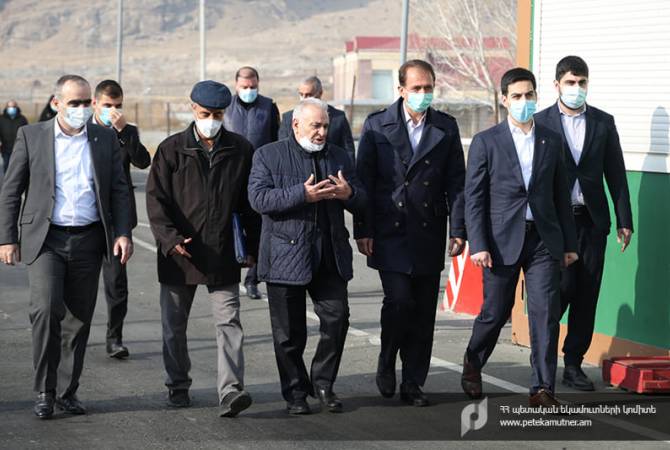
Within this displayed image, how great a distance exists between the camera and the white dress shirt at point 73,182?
27.8 feet

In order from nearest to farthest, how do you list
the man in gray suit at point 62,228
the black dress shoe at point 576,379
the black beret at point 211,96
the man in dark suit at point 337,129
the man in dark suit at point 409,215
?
the man in gray suit at point 62,228
the black beret at point 211,96
the man in dark suit at point 409,215
the black dress shoe at point 576,379
the man in dark suit at point 337,129

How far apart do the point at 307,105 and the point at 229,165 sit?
0.65 m

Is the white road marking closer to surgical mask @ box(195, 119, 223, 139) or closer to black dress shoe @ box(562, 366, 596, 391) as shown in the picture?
black dress shoe @ box(562, 366, 596, 391)

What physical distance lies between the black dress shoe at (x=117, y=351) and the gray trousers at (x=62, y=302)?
191 cm

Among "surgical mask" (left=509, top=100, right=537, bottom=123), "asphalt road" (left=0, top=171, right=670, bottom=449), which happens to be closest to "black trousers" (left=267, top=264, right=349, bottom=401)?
"asphalt road" (left=0, top=171, right=670, bottom=449)

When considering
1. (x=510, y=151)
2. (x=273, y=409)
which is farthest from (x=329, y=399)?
(x=510, y=151)

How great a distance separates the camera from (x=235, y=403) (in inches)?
327

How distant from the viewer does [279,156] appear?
340 inches

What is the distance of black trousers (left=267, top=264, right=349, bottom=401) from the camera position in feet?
28.4

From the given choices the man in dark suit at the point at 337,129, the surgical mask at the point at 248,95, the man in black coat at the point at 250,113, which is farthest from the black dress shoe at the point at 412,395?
the surgical mask at the point at 248,95

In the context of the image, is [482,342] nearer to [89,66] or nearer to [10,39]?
[89,66]

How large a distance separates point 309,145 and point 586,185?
2.26 meters

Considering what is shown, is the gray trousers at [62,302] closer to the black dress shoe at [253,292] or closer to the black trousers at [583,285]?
the black trousers at [583,285]

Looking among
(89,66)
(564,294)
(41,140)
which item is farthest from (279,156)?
(89,66)
